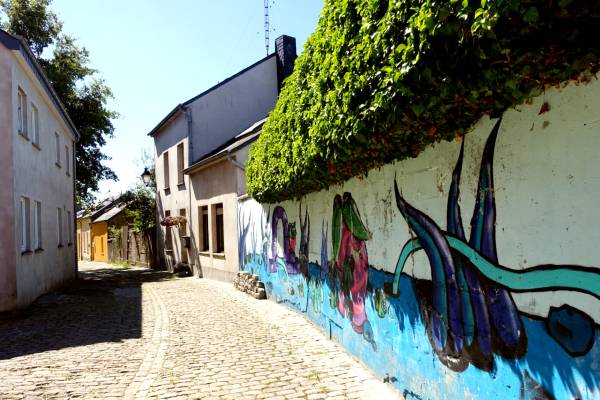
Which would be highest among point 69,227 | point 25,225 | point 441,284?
point 69,227

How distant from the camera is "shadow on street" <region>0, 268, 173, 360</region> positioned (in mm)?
7258

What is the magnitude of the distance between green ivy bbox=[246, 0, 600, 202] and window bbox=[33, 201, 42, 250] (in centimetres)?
929

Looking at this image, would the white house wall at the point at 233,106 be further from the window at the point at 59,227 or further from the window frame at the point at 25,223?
the window frame at the point at 25,223

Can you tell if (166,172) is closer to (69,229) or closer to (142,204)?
(142,204)

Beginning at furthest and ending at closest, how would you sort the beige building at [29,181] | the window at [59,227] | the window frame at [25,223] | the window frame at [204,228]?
the window frame at [204,228] → the window at [59,227] → the window frame at [25,223] → the beige building at [29,181]

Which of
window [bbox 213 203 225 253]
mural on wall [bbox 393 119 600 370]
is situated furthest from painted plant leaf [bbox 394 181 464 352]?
window [bbox 213 203 225 253]

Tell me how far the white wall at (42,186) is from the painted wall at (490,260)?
27.1 ft

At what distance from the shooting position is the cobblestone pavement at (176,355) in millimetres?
5055

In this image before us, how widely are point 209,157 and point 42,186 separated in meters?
4.90

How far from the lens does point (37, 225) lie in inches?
490

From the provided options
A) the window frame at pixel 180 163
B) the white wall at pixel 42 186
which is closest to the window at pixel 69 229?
the white wall at pixel 42 186

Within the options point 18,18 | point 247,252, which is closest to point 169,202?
point 247,252

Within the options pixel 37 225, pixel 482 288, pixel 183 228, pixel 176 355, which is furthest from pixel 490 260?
pixel 183 228

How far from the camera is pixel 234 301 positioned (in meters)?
11.1
